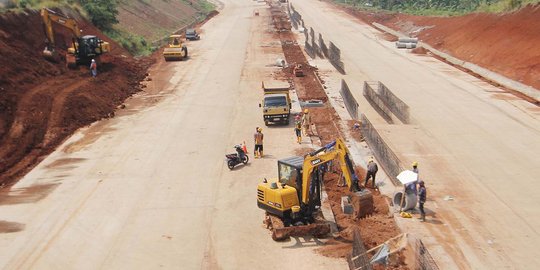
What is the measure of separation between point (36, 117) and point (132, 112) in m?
6.50

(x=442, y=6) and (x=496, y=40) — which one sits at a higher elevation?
(x=442, y=6)

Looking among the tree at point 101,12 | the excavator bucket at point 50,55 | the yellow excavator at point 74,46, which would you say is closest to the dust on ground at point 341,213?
the yellow excavator at point 74,46

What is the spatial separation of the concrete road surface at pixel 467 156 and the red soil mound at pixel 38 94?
17.1 metres

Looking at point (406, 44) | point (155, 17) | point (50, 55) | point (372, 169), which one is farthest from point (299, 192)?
point (155, 17)

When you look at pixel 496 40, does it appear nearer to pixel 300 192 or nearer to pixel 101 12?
pixel 101 12

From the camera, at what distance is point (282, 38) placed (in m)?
72.0

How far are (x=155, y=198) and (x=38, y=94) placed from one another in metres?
15.6

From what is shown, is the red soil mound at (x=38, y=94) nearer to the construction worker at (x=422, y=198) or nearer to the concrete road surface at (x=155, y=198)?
the concrete road surface at (x=155, y=198)

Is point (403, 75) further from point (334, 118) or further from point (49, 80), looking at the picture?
point (49, 80)

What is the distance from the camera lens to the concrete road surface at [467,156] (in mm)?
17438

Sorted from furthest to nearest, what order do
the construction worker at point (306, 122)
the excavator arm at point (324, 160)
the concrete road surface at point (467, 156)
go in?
1. the construction worker at point (306, 122)
2. the concrete road surface at point (467, 156)
3. the excavator arm at point (324, 160)

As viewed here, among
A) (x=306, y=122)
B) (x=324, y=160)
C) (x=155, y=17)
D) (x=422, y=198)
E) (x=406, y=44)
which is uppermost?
(x=155, y=17)

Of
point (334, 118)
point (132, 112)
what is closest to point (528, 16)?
point (334, 118)

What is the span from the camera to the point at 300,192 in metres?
17.5
